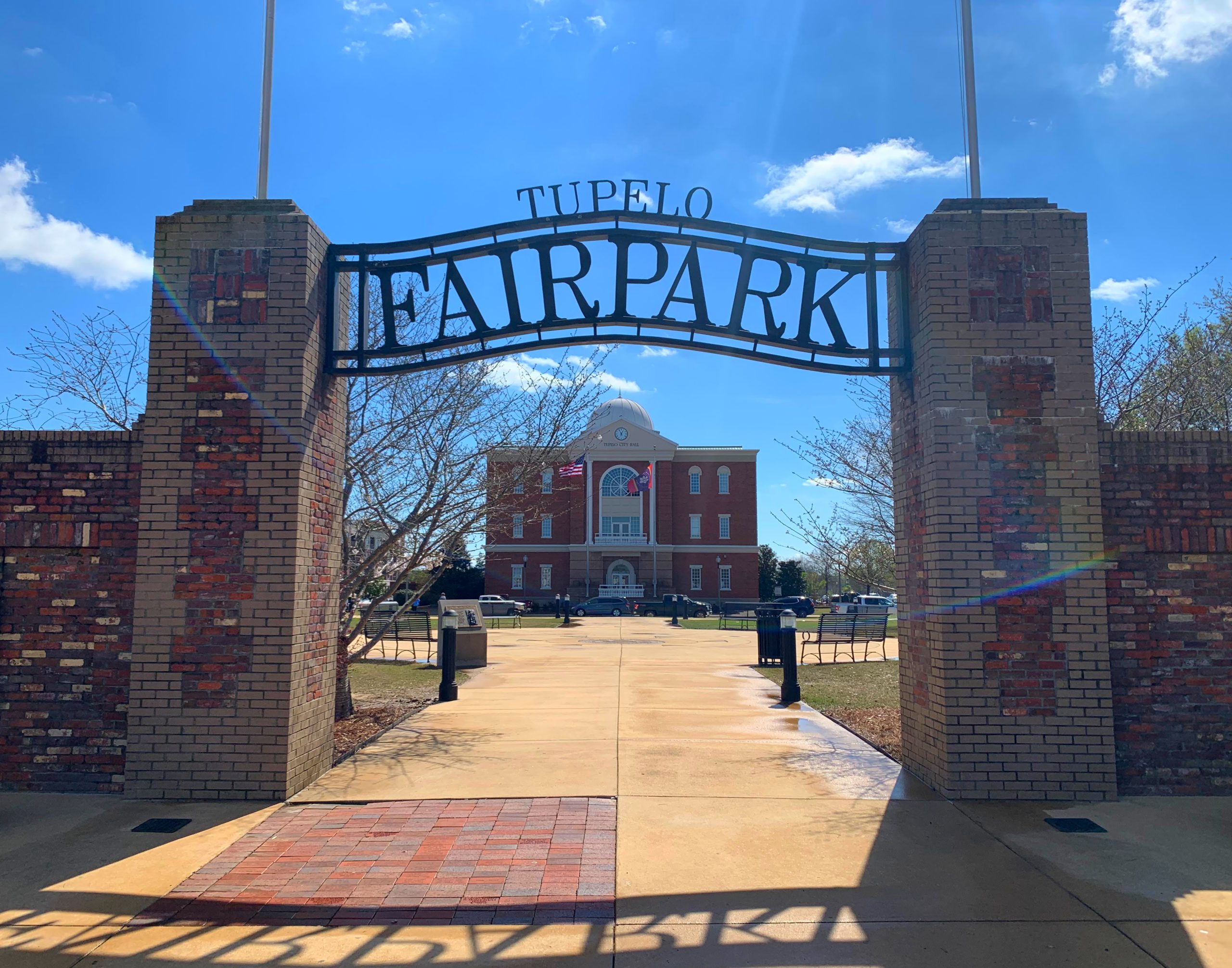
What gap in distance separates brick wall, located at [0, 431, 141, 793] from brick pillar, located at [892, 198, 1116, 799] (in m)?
6.13

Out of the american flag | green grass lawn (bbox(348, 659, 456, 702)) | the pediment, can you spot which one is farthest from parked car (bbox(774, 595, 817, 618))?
green grass lawn (bbox(348, 659, 456, 702))

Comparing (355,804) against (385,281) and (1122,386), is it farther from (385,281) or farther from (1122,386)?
(1122,386)

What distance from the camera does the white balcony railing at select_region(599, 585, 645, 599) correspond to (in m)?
56.3

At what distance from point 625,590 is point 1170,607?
51.1 metres

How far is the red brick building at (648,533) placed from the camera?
57.1 m

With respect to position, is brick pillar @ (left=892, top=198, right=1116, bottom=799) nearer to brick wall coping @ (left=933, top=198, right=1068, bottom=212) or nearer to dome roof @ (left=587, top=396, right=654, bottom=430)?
brick wall coping @ (left=933, top=198, right=1068, bottom=212)

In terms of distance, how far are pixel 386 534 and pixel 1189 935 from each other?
9.36 metres

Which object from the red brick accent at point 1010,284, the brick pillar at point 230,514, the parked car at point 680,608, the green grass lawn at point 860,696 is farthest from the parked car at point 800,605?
the brick pillar at point 230,514

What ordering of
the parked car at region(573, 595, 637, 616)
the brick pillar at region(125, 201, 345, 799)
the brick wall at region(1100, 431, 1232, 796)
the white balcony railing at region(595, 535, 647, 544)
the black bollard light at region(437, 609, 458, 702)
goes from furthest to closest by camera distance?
the white balcony railing at region(595, 535, 647, 544) → the parked car at region(573, 595, 637, 616) → the black bollard light at region(437, 609, 458, 702) → the brick wall at region(1100, 431, 1232, 796) → the brick pillar at region(125, 201, 345, 799)

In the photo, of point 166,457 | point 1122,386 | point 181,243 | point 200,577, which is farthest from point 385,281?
point 1122,386

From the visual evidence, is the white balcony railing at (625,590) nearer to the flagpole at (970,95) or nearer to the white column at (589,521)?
the white column at (589,521)

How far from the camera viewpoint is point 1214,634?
21.5ft

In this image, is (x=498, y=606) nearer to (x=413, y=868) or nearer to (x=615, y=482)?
(x=615, y=482)

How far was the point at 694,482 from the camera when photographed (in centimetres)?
5862
